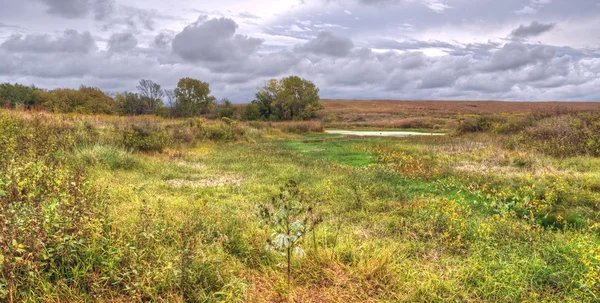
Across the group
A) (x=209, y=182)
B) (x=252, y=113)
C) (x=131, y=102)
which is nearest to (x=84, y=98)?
(x=131, y=102)

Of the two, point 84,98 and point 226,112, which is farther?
point 226,112

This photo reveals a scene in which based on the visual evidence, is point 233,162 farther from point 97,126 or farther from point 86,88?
point 86,88

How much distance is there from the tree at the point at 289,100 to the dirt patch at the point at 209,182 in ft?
159

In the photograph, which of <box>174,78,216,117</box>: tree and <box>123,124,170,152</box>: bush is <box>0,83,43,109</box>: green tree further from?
<box>123,124,170,152</box>: bush

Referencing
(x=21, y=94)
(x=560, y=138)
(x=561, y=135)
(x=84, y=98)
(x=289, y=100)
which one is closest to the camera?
(x=560, y=138)

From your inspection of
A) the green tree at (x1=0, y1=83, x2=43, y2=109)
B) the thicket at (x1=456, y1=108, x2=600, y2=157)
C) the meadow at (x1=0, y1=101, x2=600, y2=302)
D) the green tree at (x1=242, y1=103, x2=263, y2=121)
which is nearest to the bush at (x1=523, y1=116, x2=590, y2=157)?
the thicket at (x1=456, y1=108, x2=600, y2=157)

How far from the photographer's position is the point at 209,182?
30.6 feet

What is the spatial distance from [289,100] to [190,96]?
58.9 feet

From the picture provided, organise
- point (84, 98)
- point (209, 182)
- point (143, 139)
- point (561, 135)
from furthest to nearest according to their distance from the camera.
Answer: point (84, 98), point (143, 139), point (561, 135), point (209, 182)

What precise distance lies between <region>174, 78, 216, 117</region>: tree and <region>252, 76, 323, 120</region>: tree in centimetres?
942

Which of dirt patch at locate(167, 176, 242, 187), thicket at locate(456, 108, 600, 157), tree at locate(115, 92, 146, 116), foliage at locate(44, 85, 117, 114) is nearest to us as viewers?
dirt patch at locate(167, 176, 242, 187)

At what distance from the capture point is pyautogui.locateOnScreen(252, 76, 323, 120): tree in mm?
59312

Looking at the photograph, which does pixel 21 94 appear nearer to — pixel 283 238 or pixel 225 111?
pixel 225 111

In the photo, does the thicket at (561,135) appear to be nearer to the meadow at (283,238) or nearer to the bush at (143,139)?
the meadow at (283,238)
